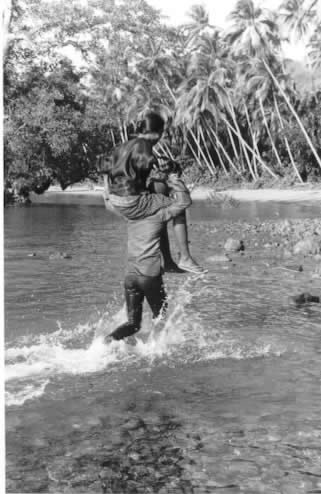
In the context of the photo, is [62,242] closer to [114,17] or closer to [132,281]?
[132,281]

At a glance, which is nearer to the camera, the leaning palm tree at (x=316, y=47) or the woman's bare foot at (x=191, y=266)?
the woman's bare foot at (x=191, y=266)

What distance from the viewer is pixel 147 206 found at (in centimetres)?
584

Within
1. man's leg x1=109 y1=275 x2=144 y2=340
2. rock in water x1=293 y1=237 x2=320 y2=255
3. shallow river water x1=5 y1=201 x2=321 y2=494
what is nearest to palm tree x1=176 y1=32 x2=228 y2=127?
rock in water x1=293 y1=237 x2=320 y2=255

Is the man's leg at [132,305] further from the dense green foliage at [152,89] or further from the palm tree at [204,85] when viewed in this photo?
the palm tree at [204,85]

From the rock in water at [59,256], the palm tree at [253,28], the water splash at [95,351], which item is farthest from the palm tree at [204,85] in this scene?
the water splash at [95,351]

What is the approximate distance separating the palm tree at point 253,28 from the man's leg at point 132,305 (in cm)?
4446

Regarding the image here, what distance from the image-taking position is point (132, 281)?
6.23 meters

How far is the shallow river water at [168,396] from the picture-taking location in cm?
425

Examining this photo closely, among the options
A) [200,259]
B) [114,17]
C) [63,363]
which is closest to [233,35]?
[114,17]

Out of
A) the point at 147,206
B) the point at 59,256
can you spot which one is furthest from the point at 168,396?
the point at 59,256

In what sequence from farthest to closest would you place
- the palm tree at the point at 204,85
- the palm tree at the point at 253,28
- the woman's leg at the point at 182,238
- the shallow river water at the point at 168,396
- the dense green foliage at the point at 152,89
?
the palm tree at the point at 204,85 < the palm tree at the point at 253,28 < the dense green foliage at the point at 152,89 < the woman's leg at the point at 182,238 < the shallow river water at the point at 168,396

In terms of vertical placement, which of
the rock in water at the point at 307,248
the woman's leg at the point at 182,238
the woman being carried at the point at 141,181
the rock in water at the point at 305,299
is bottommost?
the rock in water at the point at 305,299

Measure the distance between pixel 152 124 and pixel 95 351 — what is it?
2.51m

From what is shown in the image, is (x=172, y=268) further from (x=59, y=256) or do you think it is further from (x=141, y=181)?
(x=59, y=256)
